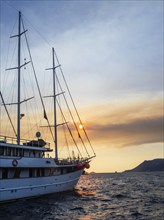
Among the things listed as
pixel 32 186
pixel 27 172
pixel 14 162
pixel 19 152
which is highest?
pixel 19 152

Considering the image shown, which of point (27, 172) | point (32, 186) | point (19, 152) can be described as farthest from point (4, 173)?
point (32, 186)

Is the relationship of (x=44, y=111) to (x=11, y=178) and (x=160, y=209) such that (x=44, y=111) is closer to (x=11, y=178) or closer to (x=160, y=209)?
(x=11, y=178)

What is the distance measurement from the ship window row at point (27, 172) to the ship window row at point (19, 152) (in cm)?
174

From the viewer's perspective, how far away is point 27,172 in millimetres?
34656

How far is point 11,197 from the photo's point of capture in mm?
31312

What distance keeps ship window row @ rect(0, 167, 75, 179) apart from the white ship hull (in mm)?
452

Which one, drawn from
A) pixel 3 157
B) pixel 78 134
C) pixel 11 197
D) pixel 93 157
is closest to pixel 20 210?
pixel 11 197

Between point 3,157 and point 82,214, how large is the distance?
10.2 metres

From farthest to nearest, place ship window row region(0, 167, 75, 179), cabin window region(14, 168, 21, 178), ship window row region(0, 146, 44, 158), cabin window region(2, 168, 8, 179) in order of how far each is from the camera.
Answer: cabin window region(14, 168, 21, 178)
ship window row region(0, 146, 44, 158)
ship window row region(0, 167, 75, 179)
cabin window region(2, 168, 8, 179)

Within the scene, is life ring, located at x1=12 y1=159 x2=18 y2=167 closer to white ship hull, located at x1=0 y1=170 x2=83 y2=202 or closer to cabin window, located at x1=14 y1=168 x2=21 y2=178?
cabin window, located at x1=14 y1=168 x2=21 y2=178

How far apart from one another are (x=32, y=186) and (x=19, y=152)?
14.6 feet

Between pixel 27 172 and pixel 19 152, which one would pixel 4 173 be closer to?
pixel 19 152

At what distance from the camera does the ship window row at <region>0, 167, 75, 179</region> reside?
102 ft

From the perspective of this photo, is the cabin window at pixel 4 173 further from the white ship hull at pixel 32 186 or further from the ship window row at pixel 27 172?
the white ship hull at pixel 32 186
